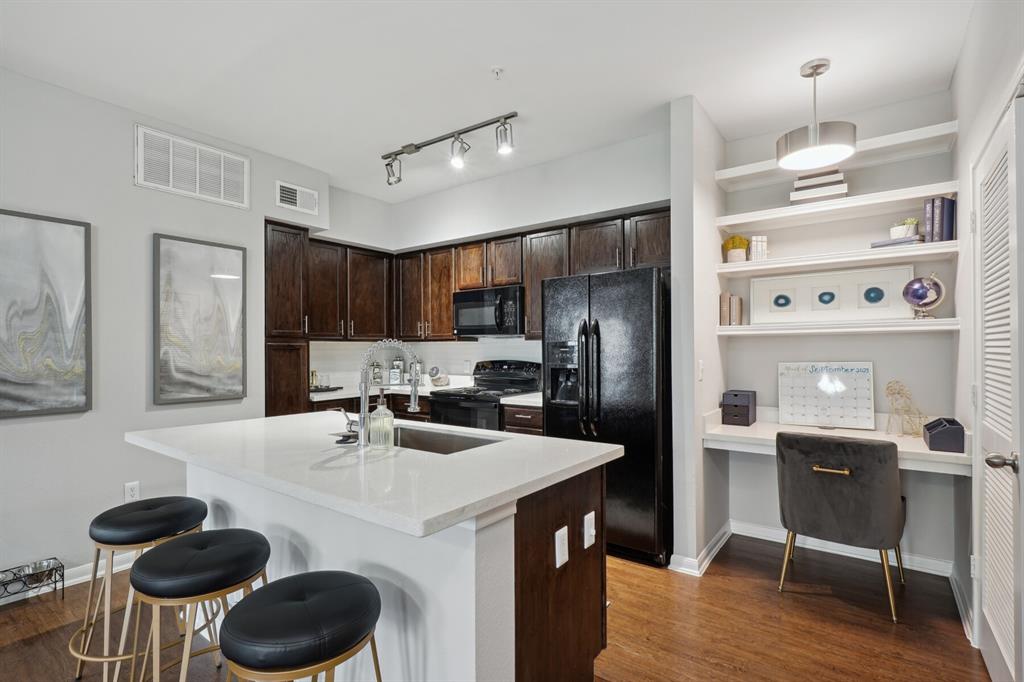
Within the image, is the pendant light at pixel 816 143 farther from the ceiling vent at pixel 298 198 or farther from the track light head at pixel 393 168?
the ceiling vent at pixel 298 198

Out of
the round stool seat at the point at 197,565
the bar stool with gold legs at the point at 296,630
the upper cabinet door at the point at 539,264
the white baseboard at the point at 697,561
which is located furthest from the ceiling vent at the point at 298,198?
the white baseboard at the point at 697,561

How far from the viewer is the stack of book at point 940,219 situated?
269cm

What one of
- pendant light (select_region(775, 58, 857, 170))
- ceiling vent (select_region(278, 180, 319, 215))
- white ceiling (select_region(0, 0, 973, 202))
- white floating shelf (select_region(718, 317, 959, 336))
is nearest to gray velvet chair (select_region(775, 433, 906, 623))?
white floating shelf (select_region(718, 317, 959, 336))

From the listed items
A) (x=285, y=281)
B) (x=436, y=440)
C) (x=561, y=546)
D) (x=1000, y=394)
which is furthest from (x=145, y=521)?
(x=1000, y=394)

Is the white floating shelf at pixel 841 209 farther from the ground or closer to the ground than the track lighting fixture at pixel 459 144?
closer to the ground

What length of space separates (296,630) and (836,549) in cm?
335

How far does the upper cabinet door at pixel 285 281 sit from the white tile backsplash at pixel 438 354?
718mm

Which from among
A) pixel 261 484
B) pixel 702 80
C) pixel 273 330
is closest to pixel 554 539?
pixel 261 484

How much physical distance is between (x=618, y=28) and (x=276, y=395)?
3.38 metres

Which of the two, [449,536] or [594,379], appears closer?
[449,536]

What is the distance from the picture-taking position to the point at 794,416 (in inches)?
133

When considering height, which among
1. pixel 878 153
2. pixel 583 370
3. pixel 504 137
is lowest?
pixel 583 370

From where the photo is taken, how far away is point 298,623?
1.22m

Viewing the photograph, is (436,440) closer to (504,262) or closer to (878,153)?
(504,262)
